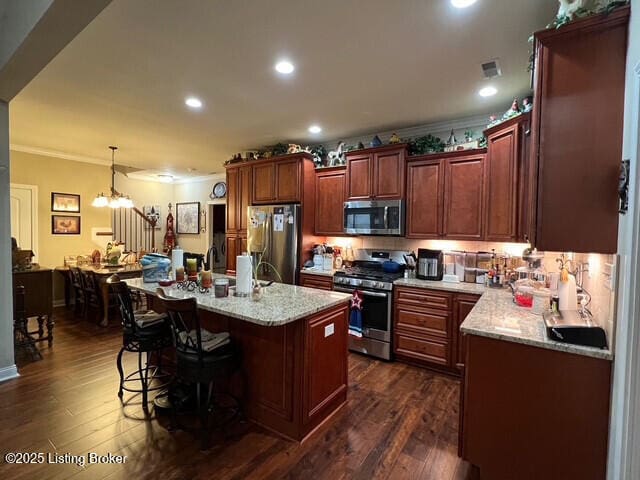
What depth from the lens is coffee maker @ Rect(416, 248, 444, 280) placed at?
138 inches

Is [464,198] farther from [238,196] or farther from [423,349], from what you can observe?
[238,196]

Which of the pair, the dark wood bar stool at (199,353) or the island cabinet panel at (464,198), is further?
the island cabinet panel at (464,198)

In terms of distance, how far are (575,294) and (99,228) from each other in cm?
731

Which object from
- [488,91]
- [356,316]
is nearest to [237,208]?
[356,316]

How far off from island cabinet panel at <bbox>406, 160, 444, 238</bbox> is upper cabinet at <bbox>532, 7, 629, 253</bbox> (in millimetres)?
1951

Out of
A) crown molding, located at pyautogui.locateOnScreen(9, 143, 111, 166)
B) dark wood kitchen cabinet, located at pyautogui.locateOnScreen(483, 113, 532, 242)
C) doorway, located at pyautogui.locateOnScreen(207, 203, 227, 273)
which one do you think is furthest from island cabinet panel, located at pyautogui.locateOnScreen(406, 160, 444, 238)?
crown molding, located at pyautogui.locateOnScreen(9, 143, 111, 166)

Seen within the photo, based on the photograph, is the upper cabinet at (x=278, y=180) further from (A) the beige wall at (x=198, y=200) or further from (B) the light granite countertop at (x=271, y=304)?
(A) the beige wall at (x=198, y=200)

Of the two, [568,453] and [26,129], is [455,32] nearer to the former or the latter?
[568,453]

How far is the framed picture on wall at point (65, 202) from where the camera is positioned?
5.46 meters

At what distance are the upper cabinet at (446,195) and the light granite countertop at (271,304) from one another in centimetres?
168

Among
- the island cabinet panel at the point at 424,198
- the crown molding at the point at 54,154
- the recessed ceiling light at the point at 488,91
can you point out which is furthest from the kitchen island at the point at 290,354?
the crown molding at the point at 54,154

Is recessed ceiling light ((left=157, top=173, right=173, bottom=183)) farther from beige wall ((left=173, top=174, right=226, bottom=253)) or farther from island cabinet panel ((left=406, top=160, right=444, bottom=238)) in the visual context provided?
island cabinet panel ((left=406, top=160, right=444, bottom=238))

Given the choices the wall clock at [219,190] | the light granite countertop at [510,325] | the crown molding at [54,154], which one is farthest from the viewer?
the wall clock at [219,190]

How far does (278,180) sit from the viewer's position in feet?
14.8
